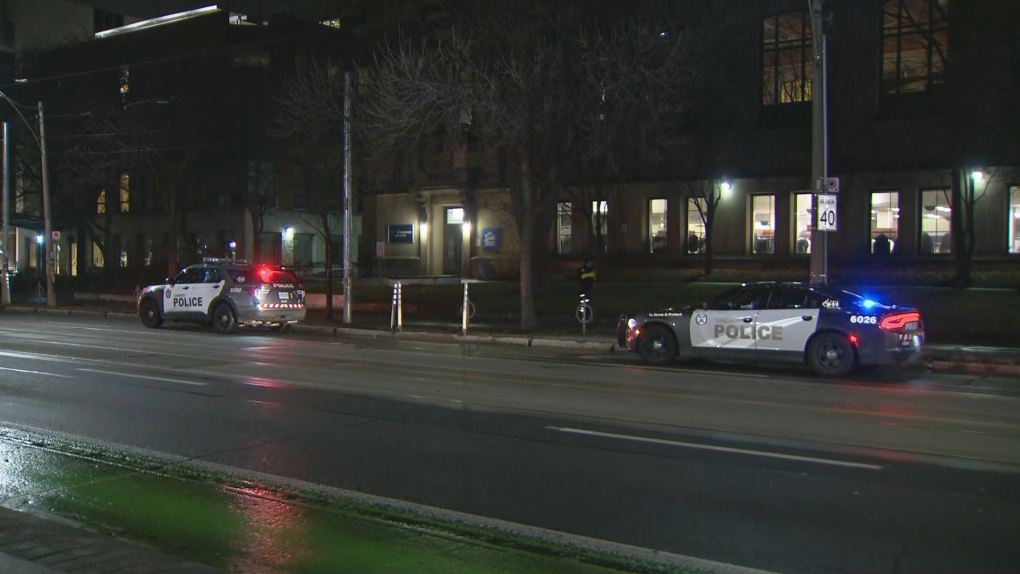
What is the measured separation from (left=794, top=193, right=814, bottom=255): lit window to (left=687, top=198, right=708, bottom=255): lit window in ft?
12.7

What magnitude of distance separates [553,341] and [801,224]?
1881 centimetres

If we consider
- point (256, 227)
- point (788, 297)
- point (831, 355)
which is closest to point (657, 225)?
point (256, 227)

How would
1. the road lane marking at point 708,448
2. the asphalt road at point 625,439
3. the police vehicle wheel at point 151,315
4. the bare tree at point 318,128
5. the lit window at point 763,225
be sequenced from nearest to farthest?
the asphalt road at point 625,439 → the road lane marking at point 708,448 → the police vehicle wheel at point 151,315 → the bare tree at point 318,128 → the lit window at point 763,225

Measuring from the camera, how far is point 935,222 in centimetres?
3297

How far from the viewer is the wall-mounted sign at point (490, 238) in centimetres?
4219

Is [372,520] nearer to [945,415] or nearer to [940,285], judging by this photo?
[945,415]

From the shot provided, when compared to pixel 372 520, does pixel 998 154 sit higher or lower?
higher

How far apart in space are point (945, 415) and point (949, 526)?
521 centimetres

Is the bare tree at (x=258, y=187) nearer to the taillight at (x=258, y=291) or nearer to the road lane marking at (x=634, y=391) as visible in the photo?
the taillight at (x=258, y=291)

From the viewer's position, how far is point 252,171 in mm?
46875

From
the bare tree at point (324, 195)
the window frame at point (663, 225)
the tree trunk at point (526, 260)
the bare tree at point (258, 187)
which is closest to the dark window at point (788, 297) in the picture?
the tree trunk at point (526, 260)

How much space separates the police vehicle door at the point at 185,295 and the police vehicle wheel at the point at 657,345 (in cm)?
1282

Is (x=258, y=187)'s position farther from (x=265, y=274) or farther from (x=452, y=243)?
(x=265, y=274)

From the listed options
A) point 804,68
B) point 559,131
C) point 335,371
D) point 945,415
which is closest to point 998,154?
point 804,68
